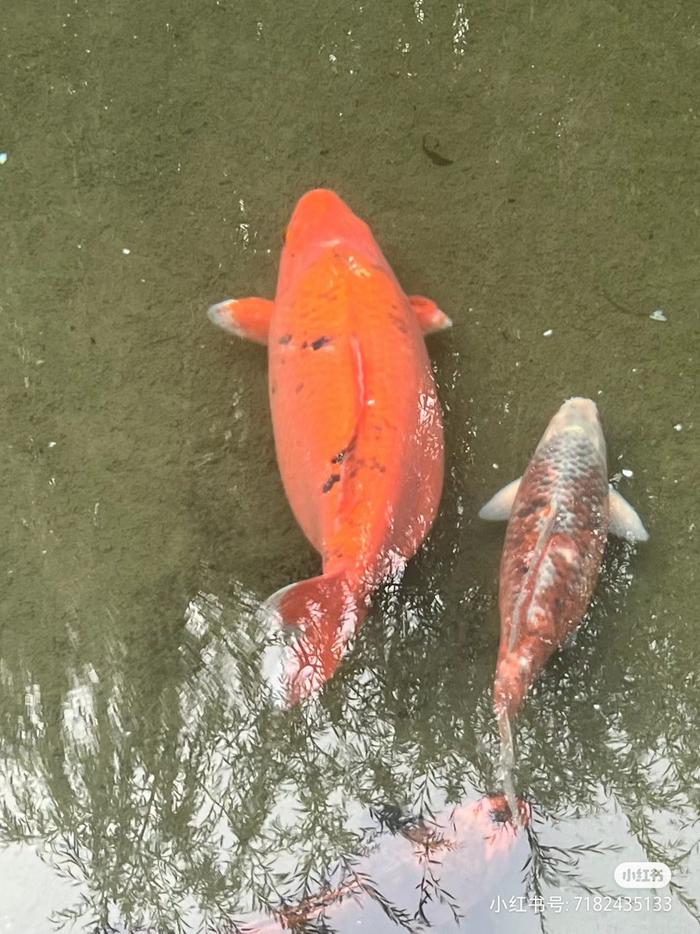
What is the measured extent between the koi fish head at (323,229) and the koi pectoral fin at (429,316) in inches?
7.3

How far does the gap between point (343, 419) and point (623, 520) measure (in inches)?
35.4

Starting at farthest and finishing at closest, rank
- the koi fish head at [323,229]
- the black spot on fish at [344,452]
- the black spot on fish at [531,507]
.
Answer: the koi fish head at [323,229] < the black spot on fish at [531,507] < the black spot on fish at [344,452]

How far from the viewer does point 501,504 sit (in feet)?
8.86

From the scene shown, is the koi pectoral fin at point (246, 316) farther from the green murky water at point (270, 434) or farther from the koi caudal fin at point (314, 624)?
the koi caudal fin at point (314, 624)

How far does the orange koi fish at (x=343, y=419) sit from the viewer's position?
7.94 feet

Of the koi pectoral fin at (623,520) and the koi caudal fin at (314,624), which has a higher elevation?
the koi pectoral fin at (623,520)

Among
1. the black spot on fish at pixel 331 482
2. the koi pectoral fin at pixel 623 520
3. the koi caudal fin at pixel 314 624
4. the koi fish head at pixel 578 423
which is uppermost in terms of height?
the koi fish head at pixel 578 423

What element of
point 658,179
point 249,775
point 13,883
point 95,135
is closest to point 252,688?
point 249,775

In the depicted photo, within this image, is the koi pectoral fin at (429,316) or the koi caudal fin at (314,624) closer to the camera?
the koi caudal fin at (314,624)

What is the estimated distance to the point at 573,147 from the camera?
3.02 meters

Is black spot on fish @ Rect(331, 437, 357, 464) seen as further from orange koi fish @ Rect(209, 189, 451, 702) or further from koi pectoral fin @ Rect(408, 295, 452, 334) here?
koi pectoral fin @ Rect(408, 295, 452, 334)

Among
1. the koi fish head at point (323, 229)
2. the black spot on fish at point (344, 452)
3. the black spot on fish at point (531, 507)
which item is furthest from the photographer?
the koi fish head at point (323, 229)

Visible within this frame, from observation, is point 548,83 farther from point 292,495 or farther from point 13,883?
point 13,883

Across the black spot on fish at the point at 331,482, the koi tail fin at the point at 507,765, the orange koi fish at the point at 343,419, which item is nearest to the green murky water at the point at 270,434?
the koi tail fin at the point at 507,765
